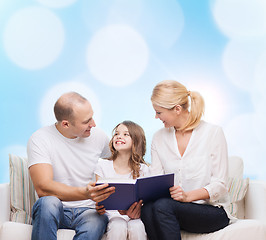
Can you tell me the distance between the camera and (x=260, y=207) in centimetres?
231

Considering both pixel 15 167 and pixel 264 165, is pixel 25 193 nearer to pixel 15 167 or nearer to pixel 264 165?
pixel 15 167

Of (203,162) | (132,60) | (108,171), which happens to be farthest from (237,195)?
(132,60)

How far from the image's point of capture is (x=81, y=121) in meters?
2.21

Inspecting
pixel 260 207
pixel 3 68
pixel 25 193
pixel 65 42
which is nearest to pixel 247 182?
pixel 260 207

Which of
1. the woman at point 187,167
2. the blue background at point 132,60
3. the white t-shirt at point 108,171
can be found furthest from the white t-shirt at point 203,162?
the blue background at point 132,60

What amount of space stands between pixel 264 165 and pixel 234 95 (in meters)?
0.69

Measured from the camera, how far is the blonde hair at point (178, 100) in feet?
6.82

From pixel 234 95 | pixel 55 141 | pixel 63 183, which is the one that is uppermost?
pixel 234 95

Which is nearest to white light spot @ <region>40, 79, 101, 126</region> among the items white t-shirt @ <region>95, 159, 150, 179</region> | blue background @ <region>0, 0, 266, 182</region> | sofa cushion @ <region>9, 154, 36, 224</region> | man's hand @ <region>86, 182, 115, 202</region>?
blue background @ <region>0, 0, 266, 182</region>

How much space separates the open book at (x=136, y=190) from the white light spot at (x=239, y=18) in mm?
2154

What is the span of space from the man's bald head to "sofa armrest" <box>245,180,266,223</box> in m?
1.18

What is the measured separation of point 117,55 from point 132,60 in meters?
0.15

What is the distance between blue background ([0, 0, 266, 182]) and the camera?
346 cm

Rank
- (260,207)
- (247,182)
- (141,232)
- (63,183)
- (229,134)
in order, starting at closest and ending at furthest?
1. (141,232)
2. (63,183)
3. (260,207)
4. (247,182)
5. (229,134)
